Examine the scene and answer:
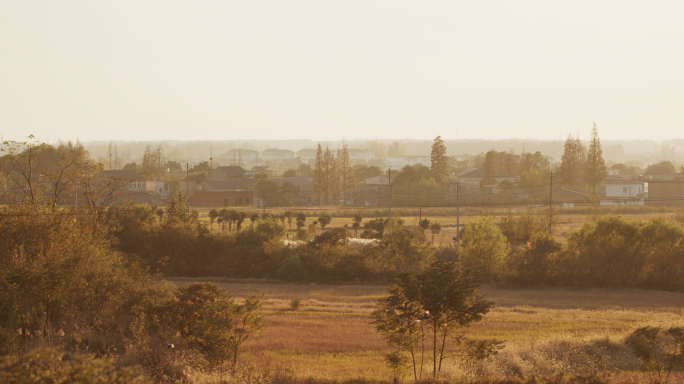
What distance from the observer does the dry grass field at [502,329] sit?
1314 centimetres

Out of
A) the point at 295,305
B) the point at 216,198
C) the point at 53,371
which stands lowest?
the point at 295,305

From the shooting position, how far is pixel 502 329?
18.4m

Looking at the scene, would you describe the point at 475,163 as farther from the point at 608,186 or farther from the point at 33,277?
the point at 33,277

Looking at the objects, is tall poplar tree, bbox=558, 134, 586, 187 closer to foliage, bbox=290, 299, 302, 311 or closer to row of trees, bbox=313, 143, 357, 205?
row of trees, bbox=313, 143, 357, 205

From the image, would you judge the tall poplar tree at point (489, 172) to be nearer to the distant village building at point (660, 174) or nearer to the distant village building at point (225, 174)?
the distant village building at point (660, 174)

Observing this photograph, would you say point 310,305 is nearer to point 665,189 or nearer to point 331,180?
point 331,180

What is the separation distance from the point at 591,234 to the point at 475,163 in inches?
4058

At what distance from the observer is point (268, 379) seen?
11.1 meters

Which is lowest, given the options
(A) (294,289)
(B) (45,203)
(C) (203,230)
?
(A) (294,289)

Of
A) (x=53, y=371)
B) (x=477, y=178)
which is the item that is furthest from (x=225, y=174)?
(x=53, y=371)

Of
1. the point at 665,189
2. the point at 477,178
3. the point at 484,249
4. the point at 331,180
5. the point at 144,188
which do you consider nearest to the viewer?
the point at 484,249

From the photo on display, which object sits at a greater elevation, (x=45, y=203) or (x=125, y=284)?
(x=45, y=203)

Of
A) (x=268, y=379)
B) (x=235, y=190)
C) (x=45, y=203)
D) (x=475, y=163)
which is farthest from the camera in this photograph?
(x=475, y=163)

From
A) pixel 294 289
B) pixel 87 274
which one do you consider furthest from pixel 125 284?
pixel 294 289
